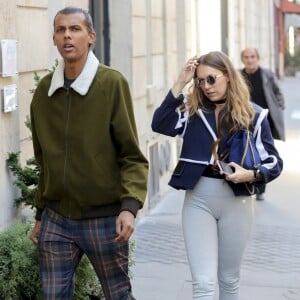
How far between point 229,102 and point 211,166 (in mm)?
365

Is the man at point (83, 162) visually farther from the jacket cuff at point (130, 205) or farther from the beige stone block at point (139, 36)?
the beige stone block at point (139, 36)

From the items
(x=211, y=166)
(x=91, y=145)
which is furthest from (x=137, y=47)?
(x=91, y=145)

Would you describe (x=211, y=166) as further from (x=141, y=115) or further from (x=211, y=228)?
(x=141, y=115)

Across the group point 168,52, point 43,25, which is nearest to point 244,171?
point 43,25

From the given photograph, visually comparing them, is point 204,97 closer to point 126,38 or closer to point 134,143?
point 134,143

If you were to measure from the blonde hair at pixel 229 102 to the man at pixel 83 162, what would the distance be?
743 millimetres

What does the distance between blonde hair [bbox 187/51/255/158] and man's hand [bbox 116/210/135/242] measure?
87 centimetres

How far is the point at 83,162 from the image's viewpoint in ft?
13.0

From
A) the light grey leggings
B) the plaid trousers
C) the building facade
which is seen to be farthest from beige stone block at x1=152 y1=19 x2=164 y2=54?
the plaid trousers

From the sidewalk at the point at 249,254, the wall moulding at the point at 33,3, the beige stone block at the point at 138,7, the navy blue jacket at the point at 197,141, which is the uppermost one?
the beige stone block at the point at 138,7

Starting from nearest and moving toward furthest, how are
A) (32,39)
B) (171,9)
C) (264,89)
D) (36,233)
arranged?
A: 1. (36,233)
2. (32,39)
3. (264,89)
4. (171,9)

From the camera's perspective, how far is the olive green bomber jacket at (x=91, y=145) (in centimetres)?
396

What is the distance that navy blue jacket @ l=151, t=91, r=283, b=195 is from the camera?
4637mm

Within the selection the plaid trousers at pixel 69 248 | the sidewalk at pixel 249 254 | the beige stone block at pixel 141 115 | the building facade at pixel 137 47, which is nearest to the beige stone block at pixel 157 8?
the building facade at pixel 137 47
